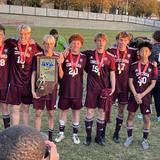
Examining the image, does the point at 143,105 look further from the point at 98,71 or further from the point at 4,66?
the point at 4,66

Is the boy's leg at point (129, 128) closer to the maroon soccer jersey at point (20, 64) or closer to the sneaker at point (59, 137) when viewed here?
the sneaker at point (59, 137)

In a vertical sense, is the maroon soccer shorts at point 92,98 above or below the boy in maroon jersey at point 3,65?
below

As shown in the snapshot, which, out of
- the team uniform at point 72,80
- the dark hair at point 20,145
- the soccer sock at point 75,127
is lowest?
the soccer sock at point 75,127

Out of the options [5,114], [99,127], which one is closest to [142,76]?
[99,127]

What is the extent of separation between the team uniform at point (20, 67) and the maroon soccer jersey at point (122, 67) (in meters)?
1.27

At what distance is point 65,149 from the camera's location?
658cm

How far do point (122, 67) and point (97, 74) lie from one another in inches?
19.4

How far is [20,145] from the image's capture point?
5.27 ft

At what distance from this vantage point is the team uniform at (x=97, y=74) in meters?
6.65

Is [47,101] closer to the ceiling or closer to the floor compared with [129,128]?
closer to the ceiling

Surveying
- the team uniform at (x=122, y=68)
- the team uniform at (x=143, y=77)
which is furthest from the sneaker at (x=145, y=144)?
the team uniform at (x=122, y=68)

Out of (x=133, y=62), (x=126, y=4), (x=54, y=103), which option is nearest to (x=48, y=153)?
(x=54, y=103)

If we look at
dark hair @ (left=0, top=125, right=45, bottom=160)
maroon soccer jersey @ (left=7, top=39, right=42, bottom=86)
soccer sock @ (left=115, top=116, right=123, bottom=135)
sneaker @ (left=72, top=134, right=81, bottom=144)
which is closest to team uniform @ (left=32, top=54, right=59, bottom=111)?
maroon soccer jersey @ (left=7, top=39, right=42, bottom=86)

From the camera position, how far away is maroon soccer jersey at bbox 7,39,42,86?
21.4 feet
